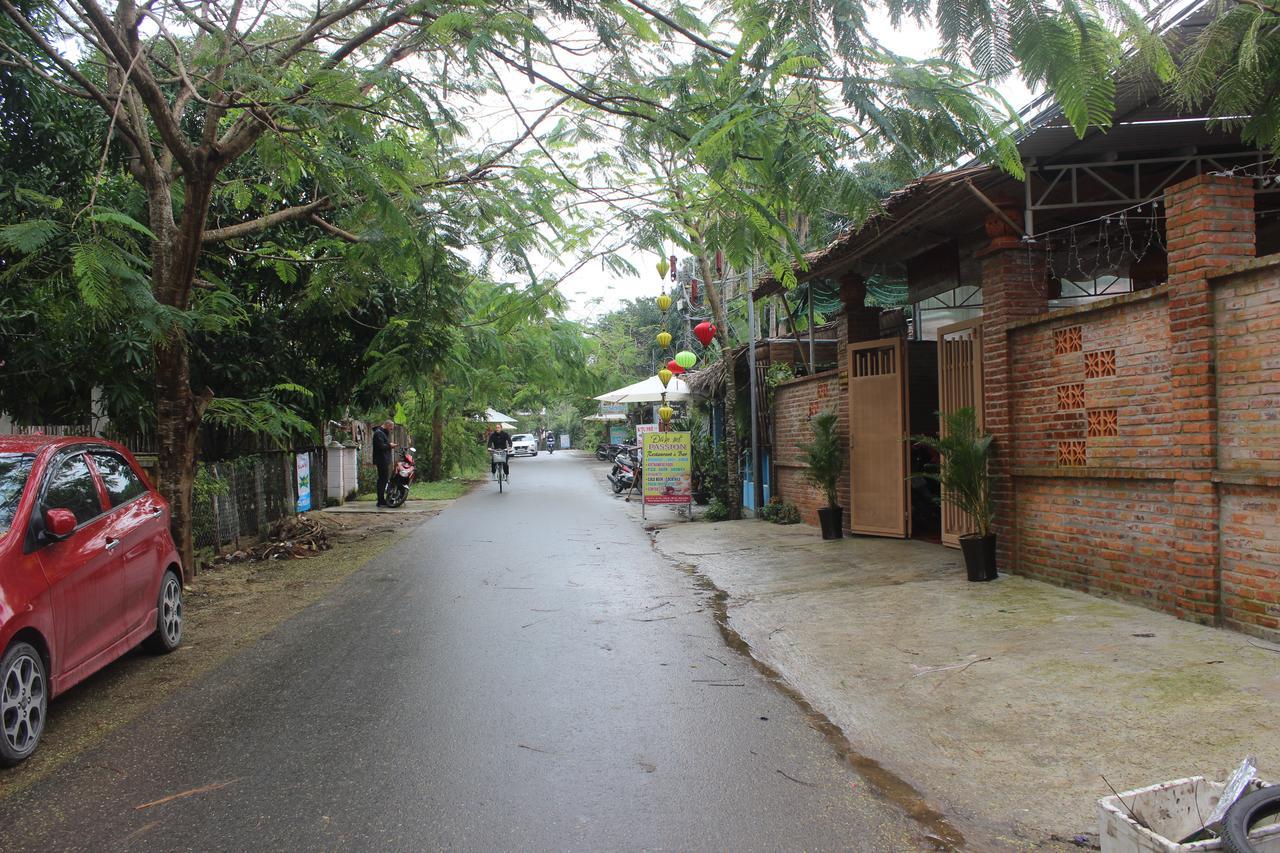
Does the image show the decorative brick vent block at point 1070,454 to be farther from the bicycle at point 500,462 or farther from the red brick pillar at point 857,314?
the bicycle at point 500,462

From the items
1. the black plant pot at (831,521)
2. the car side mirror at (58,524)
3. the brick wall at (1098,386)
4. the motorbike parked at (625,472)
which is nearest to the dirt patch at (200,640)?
the car side mirror at (58,524)

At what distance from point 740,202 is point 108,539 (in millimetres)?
4654

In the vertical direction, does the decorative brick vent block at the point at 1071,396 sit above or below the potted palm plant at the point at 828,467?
above

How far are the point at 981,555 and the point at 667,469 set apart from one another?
26.9 feet

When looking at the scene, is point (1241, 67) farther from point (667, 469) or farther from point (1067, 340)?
point (667, 469)

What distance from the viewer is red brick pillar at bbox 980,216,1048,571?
804cm

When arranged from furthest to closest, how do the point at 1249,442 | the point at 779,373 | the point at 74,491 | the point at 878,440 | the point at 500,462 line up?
Result: the point at 500,462
the point at 779,373
the point at 878,440
the point at 1249,442
the point at 74,491

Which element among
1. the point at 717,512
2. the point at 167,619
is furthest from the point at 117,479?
the point at 717,512

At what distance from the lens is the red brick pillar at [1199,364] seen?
5738mm

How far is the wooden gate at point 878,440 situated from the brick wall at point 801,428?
1.00ft

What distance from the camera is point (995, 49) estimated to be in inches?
137

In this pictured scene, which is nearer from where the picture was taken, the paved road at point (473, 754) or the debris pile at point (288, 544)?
the paved road at point (473, 754)

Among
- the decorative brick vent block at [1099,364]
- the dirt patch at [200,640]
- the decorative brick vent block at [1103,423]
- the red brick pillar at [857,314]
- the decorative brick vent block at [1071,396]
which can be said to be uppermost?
the red brick pillar at [857,314]

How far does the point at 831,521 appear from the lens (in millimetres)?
11297
